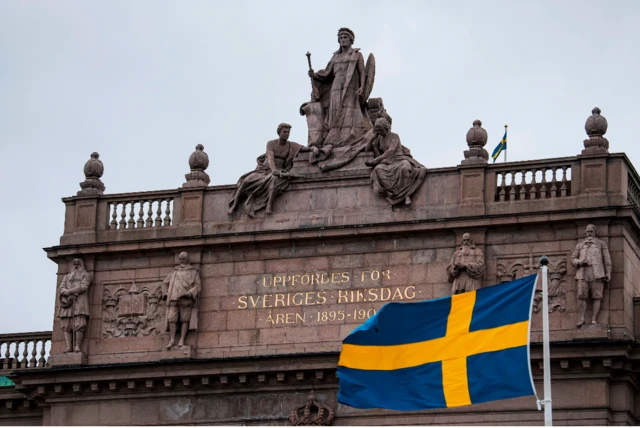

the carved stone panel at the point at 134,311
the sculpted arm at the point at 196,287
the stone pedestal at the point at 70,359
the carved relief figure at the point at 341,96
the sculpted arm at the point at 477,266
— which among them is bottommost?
the stone pedestal at the point at 70,359

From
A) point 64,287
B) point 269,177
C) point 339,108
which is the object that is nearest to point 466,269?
point 269,177

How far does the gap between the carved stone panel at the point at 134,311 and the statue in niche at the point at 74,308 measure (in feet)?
1.62

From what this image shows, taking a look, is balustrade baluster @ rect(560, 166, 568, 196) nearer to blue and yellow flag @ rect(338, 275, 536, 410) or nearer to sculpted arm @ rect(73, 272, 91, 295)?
sculpted arm @ rect(73, 272, 91, 295)

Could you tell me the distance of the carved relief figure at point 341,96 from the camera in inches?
1871

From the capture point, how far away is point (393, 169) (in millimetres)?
46000

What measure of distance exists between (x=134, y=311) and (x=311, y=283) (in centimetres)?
432

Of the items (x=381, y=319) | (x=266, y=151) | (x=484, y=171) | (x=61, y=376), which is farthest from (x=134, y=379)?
(x=381, y=319)

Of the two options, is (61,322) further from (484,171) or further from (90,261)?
(484,171)

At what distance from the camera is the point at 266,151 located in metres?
47.6

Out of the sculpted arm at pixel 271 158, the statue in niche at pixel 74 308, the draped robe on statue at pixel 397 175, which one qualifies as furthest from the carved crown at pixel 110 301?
the draped robe on statue at pixel 397 175

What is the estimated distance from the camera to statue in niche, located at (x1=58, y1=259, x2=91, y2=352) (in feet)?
156

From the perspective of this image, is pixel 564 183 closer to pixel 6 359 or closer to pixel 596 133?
pixel 596 133

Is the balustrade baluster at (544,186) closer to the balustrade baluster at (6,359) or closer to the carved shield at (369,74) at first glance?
the carved shield at (369,74)

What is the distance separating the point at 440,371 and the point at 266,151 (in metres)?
16.1
